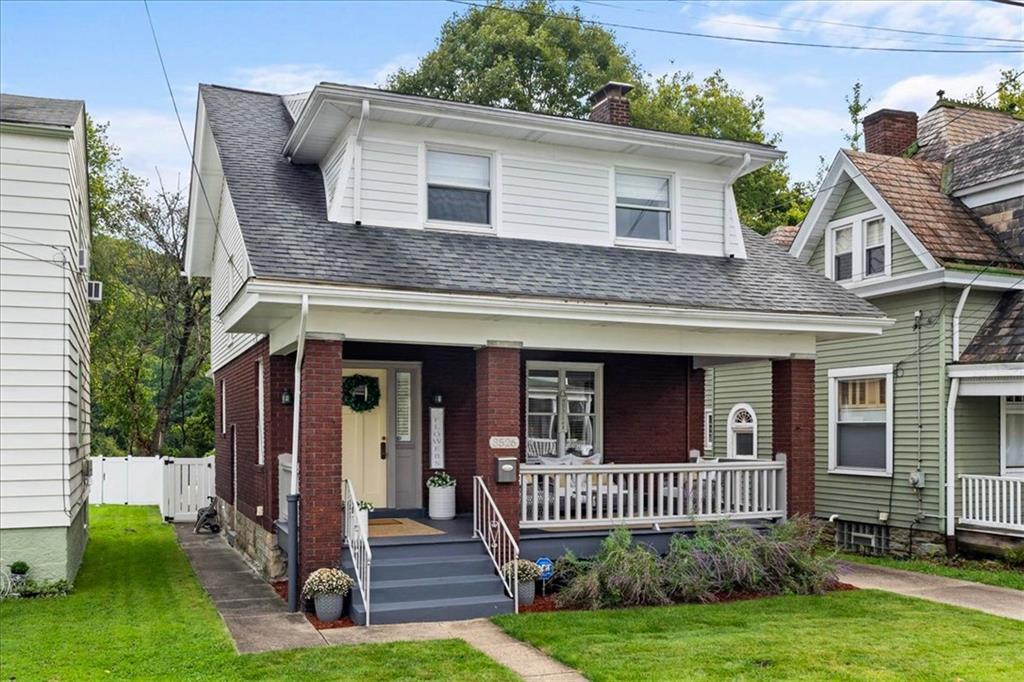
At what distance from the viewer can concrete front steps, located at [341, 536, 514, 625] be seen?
9883 millimetres

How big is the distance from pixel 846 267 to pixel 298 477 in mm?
11229

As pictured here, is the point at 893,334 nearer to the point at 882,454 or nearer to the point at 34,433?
the point at 882,454

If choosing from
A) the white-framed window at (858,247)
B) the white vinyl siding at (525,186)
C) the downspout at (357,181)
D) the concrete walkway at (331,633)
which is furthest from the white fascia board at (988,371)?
the downspout at (357,181)

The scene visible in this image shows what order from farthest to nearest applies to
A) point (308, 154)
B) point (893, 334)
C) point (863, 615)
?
1. point (893, 334)
2. point (308, 154)
3. point (863, 615)

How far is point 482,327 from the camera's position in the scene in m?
11.2

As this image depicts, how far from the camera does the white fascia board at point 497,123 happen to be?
11.5 m

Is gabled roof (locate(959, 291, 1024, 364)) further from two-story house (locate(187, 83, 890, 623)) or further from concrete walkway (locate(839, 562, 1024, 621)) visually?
concrete walkway (locate(839, 562, 1024, 621))

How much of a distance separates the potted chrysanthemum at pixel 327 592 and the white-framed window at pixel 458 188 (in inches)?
192

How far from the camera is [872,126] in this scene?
1905 centimetres

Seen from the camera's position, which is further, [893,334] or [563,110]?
[563,110]

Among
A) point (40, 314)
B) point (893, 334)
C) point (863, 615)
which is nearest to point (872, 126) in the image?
point (893, 334)

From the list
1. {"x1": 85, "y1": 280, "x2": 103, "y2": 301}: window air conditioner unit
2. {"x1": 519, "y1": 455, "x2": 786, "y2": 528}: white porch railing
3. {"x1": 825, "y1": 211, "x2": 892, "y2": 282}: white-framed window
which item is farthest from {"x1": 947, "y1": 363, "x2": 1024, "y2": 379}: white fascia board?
{"x1": 85, "y1": 280, "x2": 103, "y2": 301}: window air conditioner unit

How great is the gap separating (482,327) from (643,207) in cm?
394

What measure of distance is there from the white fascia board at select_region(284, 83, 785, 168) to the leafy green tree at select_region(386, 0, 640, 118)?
69.8ft
